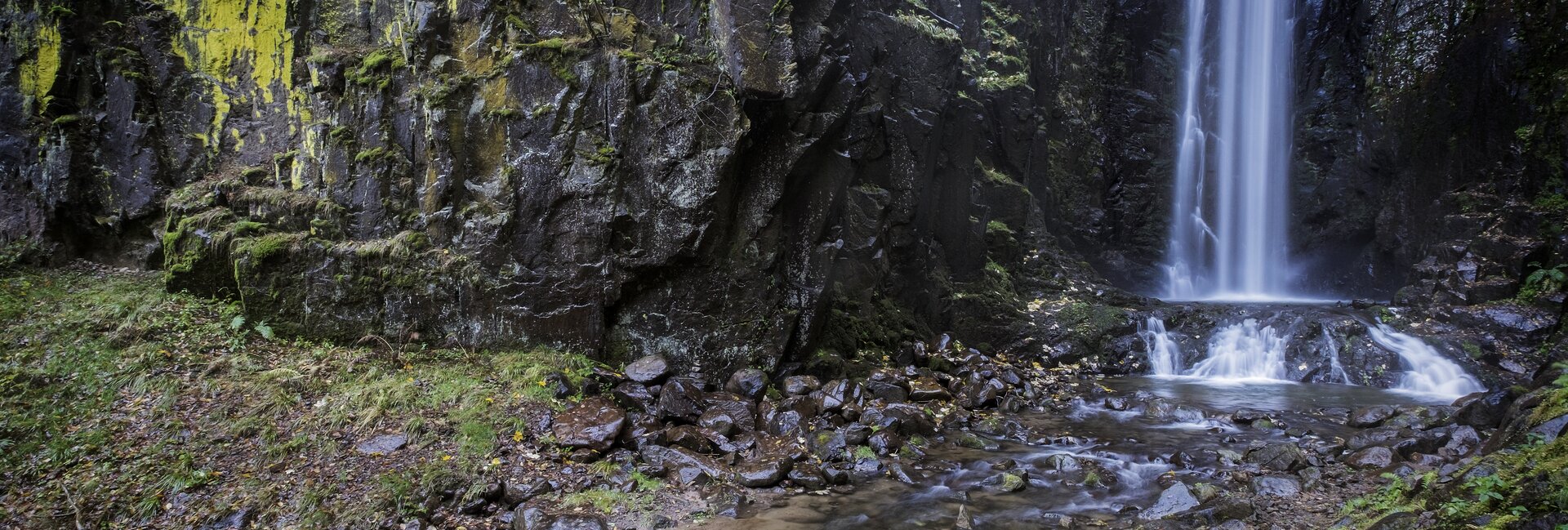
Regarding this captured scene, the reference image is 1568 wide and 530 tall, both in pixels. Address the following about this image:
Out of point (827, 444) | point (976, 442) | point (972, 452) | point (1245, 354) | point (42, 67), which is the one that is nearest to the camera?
point (827, 444)

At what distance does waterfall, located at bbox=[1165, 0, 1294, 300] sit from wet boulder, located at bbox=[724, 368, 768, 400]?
13.4 metres

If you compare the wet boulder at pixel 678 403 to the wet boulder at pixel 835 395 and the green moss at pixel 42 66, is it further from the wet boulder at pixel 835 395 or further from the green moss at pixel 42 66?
the green moss at pixel 42 66

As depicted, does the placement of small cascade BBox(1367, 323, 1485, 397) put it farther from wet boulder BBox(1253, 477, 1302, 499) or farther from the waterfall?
wet boulder BBox(1253, 477, 1302, 499)

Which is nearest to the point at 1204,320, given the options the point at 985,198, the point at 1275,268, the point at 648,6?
the point at 985,198

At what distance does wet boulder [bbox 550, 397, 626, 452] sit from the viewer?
23.4ft

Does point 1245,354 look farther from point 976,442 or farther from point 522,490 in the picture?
point 522,490

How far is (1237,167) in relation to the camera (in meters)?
18.7

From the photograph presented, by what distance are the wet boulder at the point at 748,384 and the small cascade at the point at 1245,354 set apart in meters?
8.27

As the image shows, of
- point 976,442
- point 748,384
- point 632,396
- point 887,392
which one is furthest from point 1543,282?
point 632,396

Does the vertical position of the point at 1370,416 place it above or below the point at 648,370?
below

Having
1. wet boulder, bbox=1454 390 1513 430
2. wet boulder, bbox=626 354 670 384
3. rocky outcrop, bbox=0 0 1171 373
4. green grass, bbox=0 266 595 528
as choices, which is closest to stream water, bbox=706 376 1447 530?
wet boulder, bbox=1454 390 1513 430

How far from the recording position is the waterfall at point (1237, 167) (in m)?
18.3

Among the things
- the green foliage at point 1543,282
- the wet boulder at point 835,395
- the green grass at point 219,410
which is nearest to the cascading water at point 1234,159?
the green foliage at point 1543,282

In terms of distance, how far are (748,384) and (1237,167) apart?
16077 millimetres
